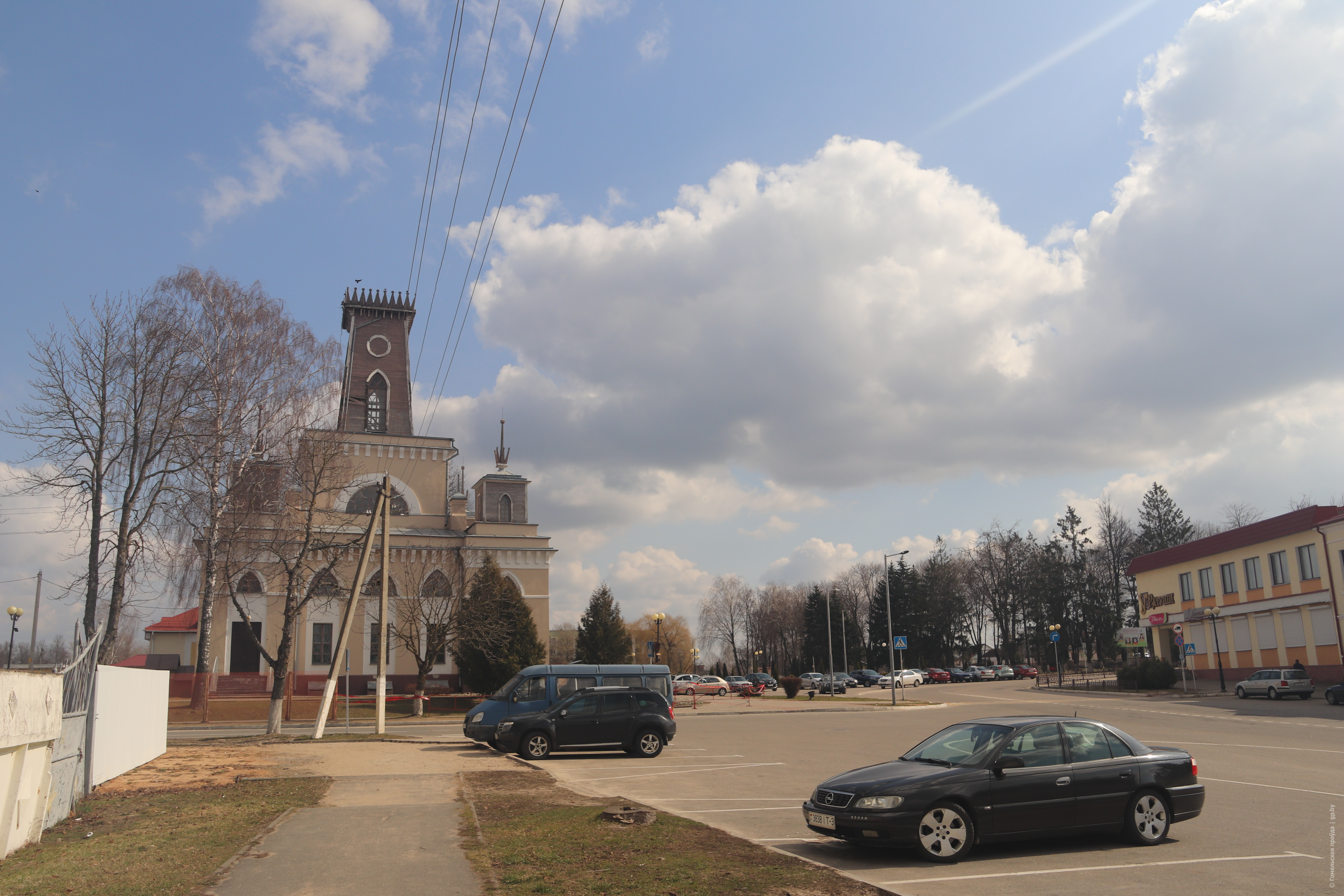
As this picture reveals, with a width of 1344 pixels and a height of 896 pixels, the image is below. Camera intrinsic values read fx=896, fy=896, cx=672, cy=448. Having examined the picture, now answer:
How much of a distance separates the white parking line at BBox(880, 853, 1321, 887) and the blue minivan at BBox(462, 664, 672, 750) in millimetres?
12383

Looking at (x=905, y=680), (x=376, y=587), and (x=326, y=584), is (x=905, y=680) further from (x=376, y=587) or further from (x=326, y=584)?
(x=326, y=584)

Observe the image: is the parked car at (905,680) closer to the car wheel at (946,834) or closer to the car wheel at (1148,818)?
the car wheel at (1148,818)

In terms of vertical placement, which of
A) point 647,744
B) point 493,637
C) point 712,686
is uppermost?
point 493,637

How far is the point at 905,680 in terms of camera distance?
221 feet

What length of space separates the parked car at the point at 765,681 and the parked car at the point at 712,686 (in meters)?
5.34

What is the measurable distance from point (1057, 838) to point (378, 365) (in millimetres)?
57370

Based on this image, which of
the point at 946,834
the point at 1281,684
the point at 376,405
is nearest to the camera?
the point at 946,834

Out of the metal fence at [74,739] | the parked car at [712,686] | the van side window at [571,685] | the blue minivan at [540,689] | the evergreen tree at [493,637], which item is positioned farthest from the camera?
the parked car at [712,686]

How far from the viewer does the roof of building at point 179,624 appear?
7062cm

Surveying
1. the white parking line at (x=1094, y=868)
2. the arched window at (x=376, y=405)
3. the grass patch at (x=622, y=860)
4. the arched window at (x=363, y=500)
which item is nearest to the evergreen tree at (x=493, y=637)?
the arched window at (x=363, y=500)

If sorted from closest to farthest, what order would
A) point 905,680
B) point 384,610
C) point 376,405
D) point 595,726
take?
point 595,726 → point 384,610 → point 376,405 → point 905,680

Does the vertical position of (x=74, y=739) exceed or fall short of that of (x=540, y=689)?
it exceeds it

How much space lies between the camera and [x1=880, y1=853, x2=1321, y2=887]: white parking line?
7.79 m

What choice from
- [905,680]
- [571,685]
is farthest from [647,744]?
[905,680]
